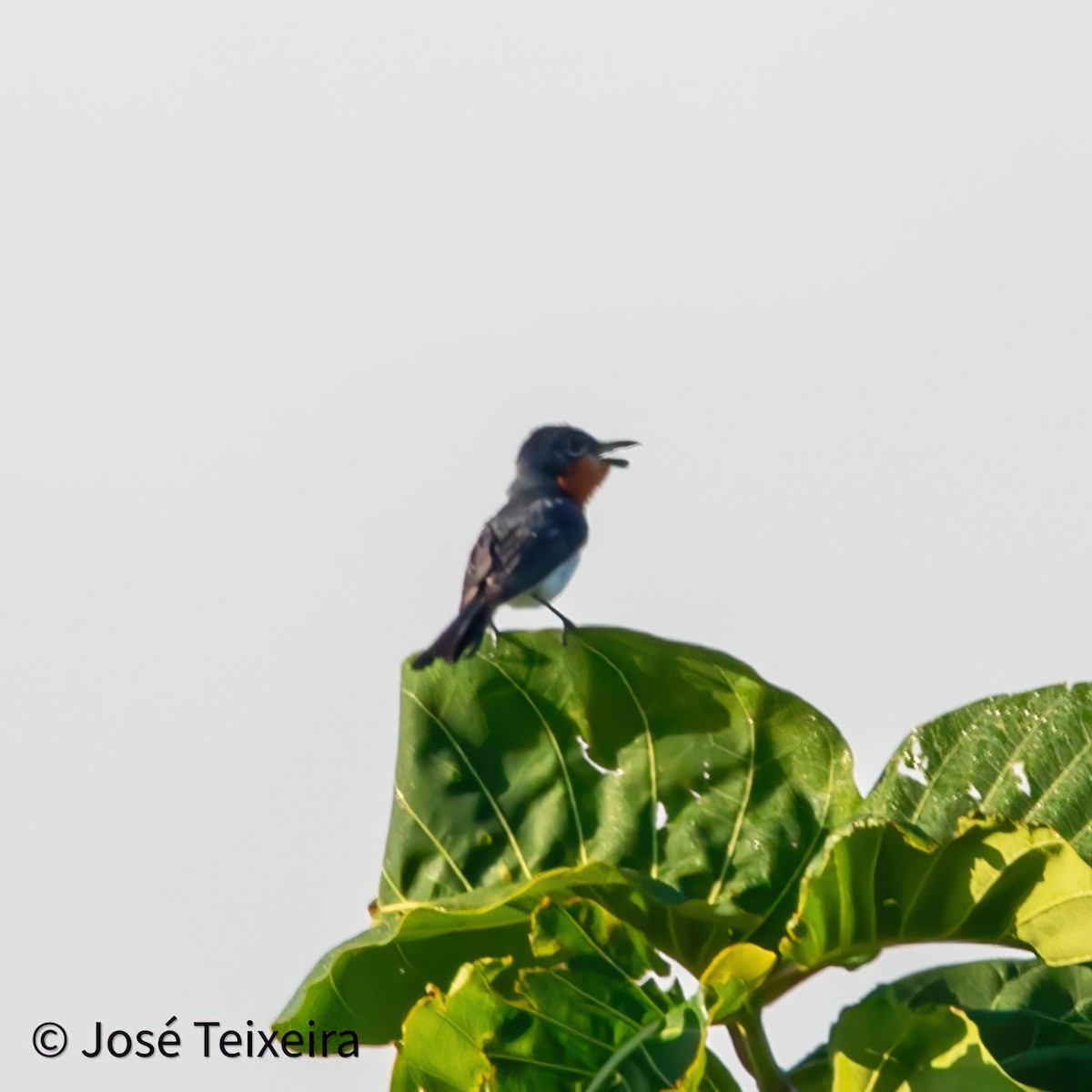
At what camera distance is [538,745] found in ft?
15.0

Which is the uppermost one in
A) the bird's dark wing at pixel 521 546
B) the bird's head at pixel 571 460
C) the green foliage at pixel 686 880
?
the bird's head at pixel 571 460

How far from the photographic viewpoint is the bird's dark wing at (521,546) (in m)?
5.26

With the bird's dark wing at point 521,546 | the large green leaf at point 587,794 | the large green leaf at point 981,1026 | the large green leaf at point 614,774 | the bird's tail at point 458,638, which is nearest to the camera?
the large green leaf at point 981,1026

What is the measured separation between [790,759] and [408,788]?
95 centimetres

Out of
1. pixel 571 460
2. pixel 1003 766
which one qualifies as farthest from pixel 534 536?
pixel 1003 766

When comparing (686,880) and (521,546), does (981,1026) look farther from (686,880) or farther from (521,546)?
(521,546)

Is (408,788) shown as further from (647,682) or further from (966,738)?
(966,738)

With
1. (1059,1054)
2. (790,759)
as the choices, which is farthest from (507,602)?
(1059,1054)

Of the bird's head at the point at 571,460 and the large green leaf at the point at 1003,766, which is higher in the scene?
the bird's head at the point at 571,460

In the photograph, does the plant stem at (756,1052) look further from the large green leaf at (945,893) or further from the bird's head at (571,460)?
the bird's head at (571,460)

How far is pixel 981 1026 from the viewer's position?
412 centimetres

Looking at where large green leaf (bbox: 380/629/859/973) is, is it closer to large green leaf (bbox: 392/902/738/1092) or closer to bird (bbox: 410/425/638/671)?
bird (bbox: 410/425/638/671)

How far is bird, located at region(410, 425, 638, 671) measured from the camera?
4.88 metres

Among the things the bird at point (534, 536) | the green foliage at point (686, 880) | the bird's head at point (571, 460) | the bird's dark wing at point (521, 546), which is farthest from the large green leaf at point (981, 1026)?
the bird's head at point (571, 460)
